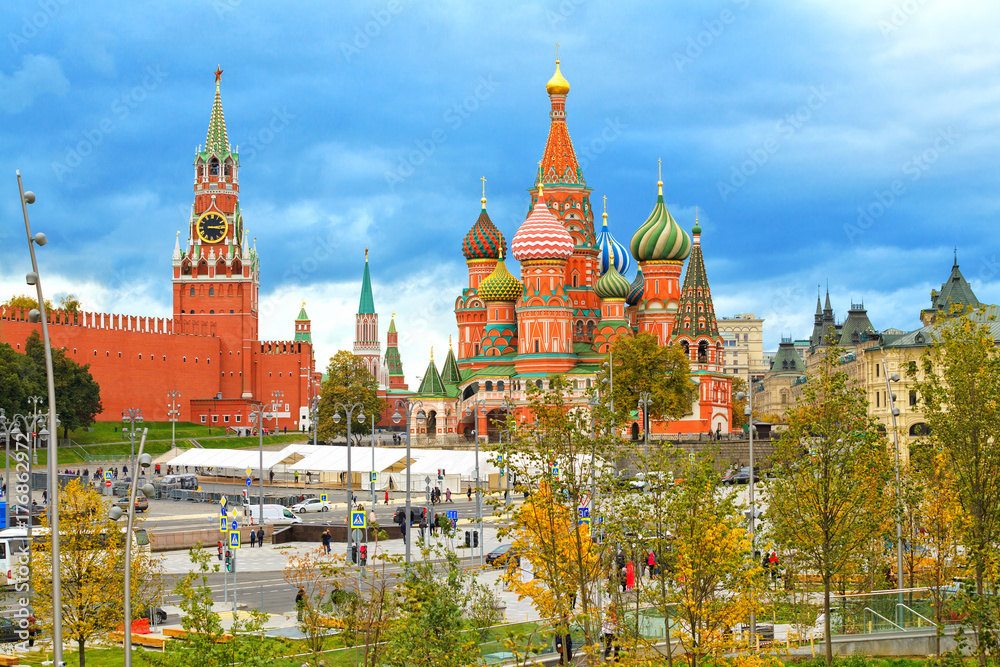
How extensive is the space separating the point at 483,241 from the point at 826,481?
7322 cm

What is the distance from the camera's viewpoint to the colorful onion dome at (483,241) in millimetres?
93188

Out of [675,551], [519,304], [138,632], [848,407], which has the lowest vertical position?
[138,632]

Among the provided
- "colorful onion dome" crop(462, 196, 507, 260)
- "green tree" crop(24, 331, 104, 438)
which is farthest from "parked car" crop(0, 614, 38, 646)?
"colorful onion dome" crop(462, 196, 507, 260)

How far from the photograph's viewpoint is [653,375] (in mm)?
74688

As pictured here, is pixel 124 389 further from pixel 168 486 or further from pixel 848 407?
pixel 848 407

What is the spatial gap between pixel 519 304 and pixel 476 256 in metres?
12.1

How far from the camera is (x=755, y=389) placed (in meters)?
177

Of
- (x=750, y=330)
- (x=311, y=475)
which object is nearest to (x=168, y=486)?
(x=311, y=475)

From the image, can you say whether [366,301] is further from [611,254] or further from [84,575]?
[84,575]

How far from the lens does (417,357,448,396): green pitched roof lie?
8789 cm

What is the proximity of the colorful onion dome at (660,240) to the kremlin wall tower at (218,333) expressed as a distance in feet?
150

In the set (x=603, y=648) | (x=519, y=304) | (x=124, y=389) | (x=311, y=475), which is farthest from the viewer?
(x=124, y=389)

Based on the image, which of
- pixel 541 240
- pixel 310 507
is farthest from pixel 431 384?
pixel 310 507

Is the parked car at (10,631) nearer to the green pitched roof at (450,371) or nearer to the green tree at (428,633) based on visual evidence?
the green tree at (428,633)
